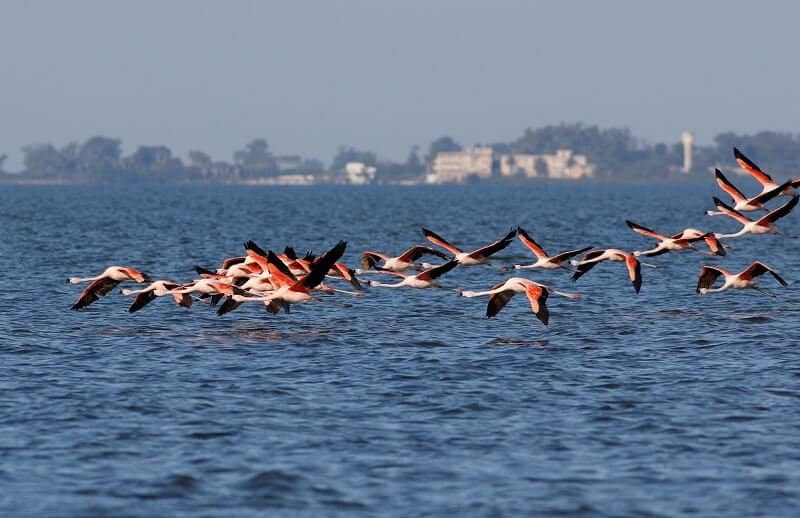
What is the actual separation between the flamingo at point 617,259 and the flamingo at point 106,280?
8.97m

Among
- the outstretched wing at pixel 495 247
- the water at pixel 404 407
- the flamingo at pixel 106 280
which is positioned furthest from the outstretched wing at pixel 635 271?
the flamingo at pixel 106 280

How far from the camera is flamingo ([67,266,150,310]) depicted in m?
28.4

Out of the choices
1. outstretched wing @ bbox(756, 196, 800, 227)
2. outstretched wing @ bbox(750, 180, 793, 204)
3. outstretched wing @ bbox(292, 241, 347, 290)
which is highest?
outstretched wing @ bbox(750, 180, 793, 204)

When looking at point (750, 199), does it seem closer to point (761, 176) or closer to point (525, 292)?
point (761, 176)

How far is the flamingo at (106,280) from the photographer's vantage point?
1117 inches

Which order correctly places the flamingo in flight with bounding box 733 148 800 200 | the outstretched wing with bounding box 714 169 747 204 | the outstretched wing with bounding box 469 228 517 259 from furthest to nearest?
the outstretched wing with bounding box 714 169 747 204
the flamingo in flight with bounding box 733 148 800 200
the outstretched wing with bounding box 469 228 517 259

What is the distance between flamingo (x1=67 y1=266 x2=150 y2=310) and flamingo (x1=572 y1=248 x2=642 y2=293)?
897 centimetres

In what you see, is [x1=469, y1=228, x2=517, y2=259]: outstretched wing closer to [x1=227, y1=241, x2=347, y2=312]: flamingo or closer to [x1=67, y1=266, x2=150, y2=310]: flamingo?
[x1=227, y1=241, x2=347, y2=312]: flamingo

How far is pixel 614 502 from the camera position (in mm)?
15820

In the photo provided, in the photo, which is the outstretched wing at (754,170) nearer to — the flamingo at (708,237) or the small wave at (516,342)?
the flamingo at (708,237)

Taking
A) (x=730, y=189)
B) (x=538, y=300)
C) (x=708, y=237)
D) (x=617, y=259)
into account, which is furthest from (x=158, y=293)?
(x=730, y=189)

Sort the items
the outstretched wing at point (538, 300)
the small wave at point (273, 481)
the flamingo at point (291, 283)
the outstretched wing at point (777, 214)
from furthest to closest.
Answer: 1. the outstretched wing at point (777, 214)
2. the outstretched wing at point (538, 300)
3. the flamingo at point (291, 283)
4. the small wave at point (273, 481)

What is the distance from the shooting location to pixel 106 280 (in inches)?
1155

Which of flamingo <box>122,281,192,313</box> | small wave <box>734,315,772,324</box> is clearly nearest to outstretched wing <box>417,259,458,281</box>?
flamingo <box>122,281,192,313</box>
